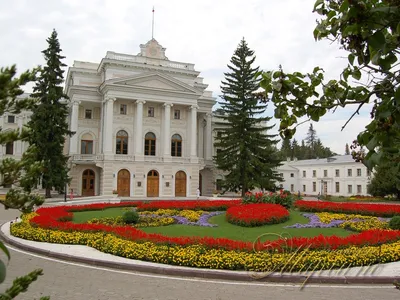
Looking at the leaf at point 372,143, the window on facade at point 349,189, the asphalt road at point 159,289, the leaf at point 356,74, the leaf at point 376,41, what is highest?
the leaf at point 356,74

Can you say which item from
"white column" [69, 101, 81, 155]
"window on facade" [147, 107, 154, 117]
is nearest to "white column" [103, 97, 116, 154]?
"white column" [69, 101, 81, 155]

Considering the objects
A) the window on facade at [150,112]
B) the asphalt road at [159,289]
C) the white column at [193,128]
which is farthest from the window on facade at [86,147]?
the asphalt road at [159,289]

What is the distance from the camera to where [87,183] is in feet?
140

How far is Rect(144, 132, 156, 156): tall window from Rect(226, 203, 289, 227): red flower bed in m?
24.7

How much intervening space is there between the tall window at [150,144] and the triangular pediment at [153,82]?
5.65 meters

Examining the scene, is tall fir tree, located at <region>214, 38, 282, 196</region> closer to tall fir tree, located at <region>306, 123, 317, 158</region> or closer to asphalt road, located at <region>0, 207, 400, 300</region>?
asphalt road, located at <region>0, 207, 400, 300</region>

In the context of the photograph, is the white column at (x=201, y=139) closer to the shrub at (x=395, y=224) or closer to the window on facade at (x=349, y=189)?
→ the window on facade at (x=349, y=189)

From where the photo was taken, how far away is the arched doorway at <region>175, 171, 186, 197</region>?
43059mm

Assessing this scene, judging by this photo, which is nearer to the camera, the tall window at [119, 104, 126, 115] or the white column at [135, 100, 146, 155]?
the white column at [135, 100, 146, 155]

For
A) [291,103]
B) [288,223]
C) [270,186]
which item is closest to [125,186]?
[270,186]

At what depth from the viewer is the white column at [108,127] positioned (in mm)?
40469

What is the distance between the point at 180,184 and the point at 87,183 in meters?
10.5

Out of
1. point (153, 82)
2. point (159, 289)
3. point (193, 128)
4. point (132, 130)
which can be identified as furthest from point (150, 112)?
point (159, 289)

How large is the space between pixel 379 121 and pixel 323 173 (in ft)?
237
